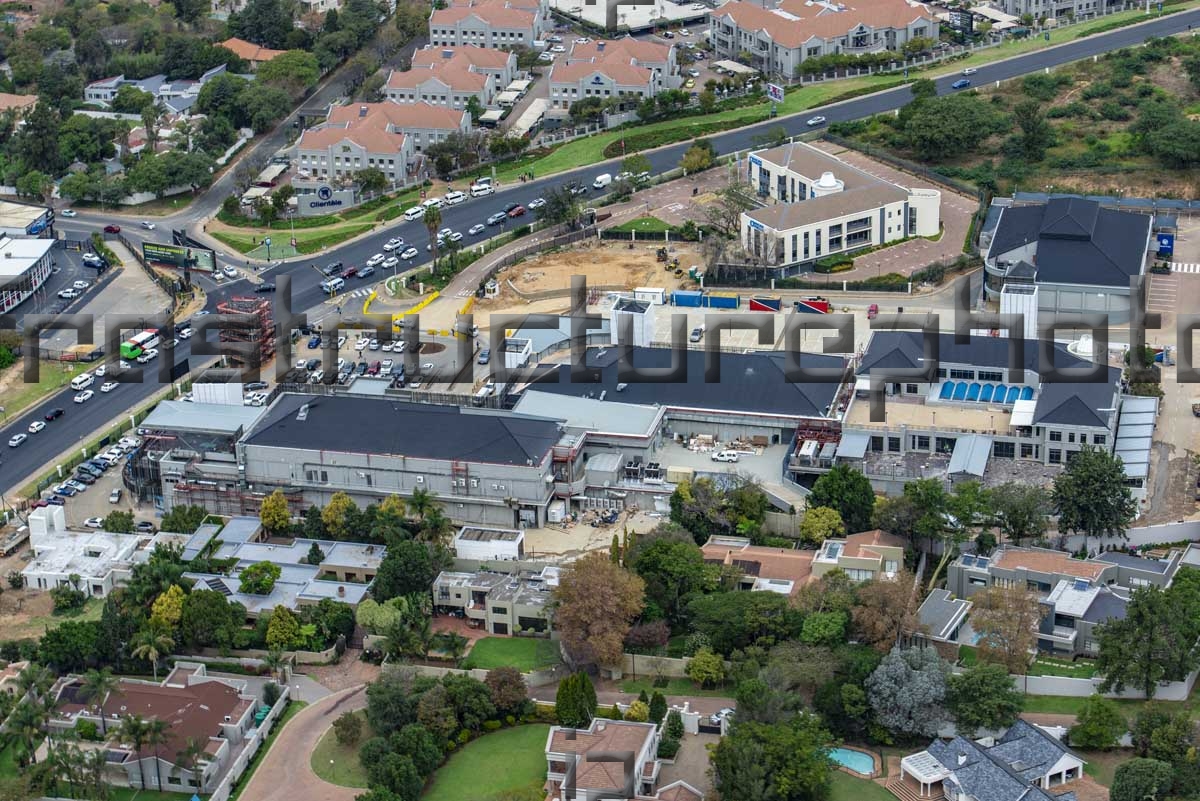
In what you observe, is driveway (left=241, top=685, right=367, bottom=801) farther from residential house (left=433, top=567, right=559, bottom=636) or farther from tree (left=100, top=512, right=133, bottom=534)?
tree (left=100, top=512, right=133, bottom=534)

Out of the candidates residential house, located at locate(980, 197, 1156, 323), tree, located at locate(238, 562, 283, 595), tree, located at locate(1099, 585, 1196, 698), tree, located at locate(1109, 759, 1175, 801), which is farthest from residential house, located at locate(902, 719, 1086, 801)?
residential house, located at locate(980, 197, 1156, 323)

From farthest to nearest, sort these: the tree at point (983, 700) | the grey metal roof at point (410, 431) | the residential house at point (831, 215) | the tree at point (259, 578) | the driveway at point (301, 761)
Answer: the residential house at point (831, 215)
the grey metal roof at point (410, 431)
the tree at point (259, 578)
the driveway at point (301, 761)
the tree at point (983, 700)

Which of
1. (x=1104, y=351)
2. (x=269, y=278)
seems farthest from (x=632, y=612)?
(x=269, y=278)

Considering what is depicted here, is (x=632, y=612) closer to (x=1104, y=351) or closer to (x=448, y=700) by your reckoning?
(x=448, y=700)

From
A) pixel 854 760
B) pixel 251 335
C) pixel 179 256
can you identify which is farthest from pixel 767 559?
pixel 179 256

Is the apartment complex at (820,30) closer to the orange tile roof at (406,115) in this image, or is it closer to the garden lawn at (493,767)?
the orange tile roof at (406,115)

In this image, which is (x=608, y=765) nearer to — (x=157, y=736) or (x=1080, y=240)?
(x=157, y=736)

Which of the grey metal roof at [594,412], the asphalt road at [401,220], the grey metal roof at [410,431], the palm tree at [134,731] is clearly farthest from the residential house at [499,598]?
the asphalt road at [401,220]
